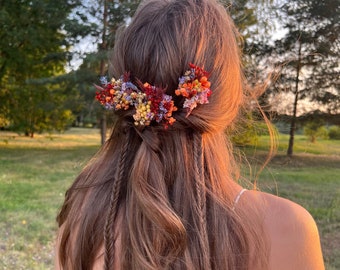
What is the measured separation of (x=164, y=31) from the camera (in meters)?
0.98

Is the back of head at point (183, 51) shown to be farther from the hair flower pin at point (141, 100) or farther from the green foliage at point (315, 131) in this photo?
the green foliage at point (315, 131)

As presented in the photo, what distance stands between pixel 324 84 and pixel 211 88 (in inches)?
193

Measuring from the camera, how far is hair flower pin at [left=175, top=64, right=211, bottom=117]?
918 mm

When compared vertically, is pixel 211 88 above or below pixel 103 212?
above

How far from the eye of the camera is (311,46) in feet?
14.8

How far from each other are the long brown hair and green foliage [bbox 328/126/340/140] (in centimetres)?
516

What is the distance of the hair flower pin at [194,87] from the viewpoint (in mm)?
918

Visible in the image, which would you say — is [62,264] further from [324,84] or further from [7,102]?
[7,102]

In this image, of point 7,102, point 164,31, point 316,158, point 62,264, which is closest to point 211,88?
point 164,31

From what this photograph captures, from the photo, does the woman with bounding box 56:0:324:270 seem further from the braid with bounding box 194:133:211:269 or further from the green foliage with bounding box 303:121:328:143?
the green foliage with bounding box 303:121:328:143

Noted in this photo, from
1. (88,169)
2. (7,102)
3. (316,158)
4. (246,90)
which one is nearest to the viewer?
(88,169)

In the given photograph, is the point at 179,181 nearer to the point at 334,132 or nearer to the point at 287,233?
the point at 287,233

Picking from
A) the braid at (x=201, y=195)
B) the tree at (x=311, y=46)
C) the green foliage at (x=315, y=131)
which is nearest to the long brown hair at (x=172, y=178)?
the braid at (x=201, y=195)

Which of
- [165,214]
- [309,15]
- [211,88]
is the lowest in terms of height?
[165,214]
